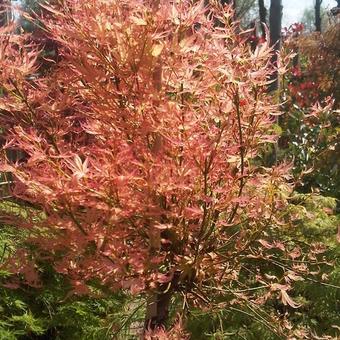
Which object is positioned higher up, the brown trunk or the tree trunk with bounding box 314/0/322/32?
the tree trunk with bounding box 314/0/322/32

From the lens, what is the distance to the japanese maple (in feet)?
6.39

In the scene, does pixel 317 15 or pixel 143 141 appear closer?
pixel 143 141

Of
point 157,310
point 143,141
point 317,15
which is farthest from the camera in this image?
point 317,15

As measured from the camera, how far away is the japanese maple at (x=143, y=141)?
1946mm

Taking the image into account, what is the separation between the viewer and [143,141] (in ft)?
6.97

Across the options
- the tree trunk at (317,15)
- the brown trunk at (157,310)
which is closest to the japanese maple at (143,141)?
the brown trunk at (157,310)

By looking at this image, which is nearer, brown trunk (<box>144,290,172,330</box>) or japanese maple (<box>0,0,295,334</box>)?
japanese maple (<box>0,0,295,334</box>)

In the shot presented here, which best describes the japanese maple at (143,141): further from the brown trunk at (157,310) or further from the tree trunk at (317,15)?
the tree trunk at (317,15)

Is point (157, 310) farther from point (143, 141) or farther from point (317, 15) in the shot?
point (317, 15)

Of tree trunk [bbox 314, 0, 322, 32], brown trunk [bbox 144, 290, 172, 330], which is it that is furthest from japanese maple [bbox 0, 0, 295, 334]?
tree trunk [bbox 314, 0, 322, 32]

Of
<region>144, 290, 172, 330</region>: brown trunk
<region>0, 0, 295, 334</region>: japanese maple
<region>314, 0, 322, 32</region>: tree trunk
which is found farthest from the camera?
<region>314, 0, 322, 32</region>: tree trunk

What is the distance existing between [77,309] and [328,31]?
8.93 m

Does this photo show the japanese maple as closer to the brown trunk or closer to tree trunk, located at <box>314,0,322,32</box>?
the brown trunk

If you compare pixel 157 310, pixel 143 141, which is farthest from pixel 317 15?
pixel 143 141
